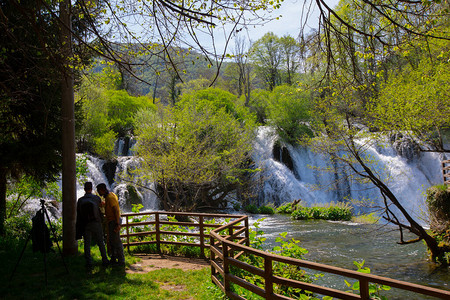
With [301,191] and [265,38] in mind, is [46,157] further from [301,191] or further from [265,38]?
[265,38]

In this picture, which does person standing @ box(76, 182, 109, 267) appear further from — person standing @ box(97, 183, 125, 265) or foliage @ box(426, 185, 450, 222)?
foliage @ box(426, 185, 450, 222)

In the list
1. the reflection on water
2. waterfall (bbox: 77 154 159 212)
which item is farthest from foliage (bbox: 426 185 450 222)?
waterfall (bbox: 77 154 159 212)

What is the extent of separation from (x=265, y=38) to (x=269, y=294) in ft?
140

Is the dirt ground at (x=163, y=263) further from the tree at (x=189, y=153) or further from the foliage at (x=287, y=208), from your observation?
the foliage at (x=287, y=208)

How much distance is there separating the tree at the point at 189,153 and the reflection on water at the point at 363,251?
4212 millimetres

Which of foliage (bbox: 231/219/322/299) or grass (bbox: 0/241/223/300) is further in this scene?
foliage (bbox: 231/219/322/299)

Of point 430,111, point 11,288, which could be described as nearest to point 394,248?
point 430,111

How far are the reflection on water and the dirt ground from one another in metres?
3.39

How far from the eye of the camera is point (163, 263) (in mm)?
8422

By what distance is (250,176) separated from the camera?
2573cm

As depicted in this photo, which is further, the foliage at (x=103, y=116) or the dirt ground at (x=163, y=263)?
the foliage at (x=103, y=116)

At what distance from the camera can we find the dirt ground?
25.7ft

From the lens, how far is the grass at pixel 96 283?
5.91 m

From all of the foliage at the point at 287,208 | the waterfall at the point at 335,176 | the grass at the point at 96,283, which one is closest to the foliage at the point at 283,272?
the grass at the point at 96,283
